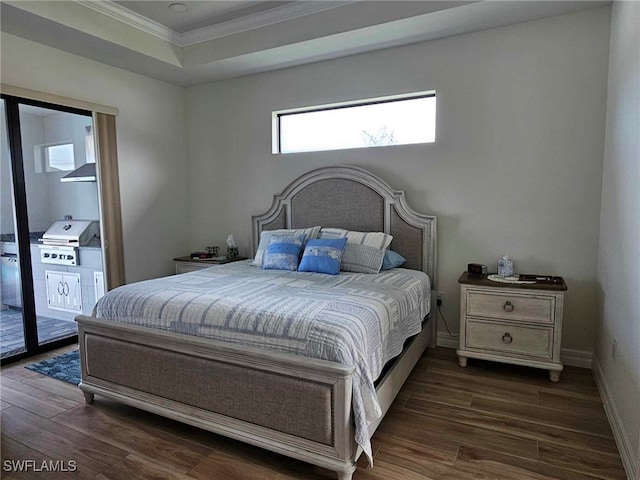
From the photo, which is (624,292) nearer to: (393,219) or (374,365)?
A: (374,365)

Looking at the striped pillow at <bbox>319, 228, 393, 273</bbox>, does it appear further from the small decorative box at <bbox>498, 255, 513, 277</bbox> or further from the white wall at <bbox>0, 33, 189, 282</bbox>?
the white wall at <bbox>0, 33, 189, 282</bbox>

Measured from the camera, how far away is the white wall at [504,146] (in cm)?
300

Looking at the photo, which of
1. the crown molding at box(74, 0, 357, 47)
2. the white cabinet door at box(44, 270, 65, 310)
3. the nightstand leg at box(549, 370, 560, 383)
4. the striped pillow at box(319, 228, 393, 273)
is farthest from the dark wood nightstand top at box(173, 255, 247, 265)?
the nightstand leg at box(549, 370, 560, 383)

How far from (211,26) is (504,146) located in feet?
9.39

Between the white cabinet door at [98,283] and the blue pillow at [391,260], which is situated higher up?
the blue pillow at [391,260]

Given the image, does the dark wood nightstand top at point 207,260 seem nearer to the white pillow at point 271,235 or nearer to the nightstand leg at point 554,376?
the white pillow at point 271,235

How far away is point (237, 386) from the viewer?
2043 mm

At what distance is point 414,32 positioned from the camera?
323 centimetres

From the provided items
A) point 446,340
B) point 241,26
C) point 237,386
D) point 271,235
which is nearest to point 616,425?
point 446,340

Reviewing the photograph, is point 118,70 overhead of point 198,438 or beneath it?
overhead

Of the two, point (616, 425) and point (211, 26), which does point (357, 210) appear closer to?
point (211, 26)

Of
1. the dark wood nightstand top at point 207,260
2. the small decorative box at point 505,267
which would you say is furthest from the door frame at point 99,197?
the small decorative box at point 505,267

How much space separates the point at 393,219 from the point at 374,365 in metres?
1.82

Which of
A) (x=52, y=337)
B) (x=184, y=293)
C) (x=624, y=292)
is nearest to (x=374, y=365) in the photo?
(x=184, y=293)
